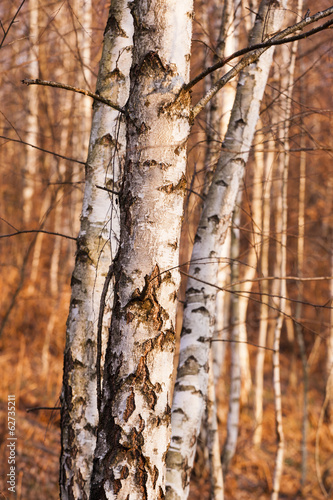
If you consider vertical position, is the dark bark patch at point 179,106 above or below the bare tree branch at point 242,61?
below

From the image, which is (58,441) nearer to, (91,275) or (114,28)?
(91,275)

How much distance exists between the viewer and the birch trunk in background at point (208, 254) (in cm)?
224

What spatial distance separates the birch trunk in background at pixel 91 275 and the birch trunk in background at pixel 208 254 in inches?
18.3

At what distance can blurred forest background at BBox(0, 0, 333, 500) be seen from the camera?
168 inches

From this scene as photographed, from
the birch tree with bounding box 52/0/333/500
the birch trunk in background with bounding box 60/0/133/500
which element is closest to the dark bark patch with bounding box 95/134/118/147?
the birch trunk in background with bounding box 60/0/133/500

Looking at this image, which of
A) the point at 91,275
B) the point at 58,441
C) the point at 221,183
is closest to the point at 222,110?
the point at 221,183

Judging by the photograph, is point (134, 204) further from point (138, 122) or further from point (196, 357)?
point (196, 357)

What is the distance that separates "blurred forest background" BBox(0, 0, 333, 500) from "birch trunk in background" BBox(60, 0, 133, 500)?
79cm

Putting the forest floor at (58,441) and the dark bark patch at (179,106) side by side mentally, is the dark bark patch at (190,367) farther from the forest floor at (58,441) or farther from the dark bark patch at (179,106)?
the forest floor at (58,441)

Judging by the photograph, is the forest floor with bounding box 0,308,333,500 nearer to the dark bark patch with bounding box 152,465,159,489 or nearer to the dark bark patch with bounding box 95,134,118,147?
the dark bark patch with bounding box 95,134,118,147

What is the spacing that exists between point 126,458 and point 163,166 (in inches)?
39.3

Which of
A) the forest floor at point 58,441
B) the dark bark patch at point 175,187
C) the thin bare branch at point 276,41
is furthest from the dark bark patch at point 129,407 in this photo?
the forest floor at point 58,441

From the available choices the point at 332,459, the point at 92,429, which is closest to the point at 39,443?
the point at 92,429

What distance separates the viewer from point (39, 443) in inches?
213
